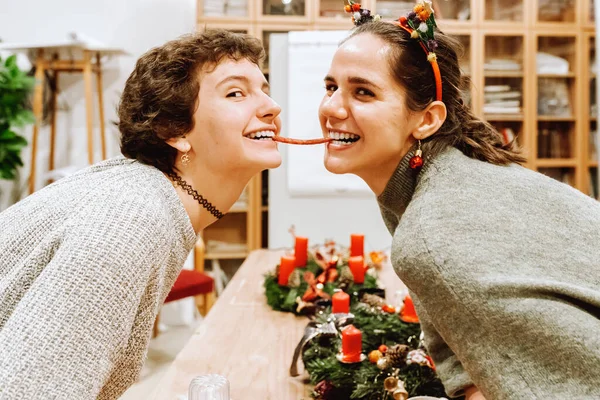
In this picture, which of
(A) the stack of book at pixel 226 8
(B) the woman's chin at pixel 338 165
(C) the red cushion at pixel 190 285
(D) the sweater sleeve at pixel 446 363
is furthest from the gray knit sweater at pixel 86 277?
(A) the stack of book at pixel 226 8

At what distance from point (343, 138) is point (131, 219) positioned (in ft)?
1.78

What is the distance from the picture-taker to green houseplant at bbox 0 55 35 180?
3750 millimetres

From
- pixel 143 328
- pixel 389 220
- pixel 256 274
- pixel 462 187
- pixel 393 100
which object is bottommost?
pixel 256 274

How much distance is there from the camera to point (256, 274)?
261 centimetres

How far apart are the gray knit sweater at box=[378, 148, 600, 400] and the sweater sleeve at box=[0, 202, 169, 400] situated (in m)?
0.47

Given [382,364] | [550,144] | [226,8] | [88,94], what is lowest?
[382,364]

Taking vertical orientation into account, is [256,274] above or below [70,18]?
below

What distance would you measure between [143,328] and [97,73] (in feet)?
11.5

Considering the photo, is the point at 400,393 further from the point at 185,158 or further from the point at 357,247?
the point at 357,247

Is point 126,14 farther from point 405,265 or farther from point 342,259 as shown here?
point 405,265

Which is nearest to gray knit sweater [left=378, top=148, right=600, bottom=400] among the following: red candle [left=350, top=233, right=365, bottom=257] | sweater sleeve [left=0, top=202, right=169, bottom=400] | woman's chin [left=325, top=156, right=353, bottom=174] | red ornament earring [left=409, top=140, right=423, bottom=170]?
red ornament earring [left=409, top=140, right=423, bottom=170]

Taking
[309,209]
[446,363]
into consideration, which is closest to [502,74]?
[309,209]

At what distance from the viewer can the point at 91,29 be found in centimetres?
431

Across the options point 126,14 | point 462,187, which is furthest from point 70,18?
point 462,187
